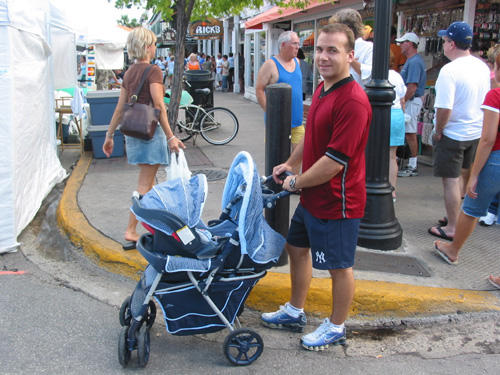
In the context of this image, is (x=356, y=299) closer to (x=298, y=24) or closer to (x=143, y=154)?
(x=143, y=154)

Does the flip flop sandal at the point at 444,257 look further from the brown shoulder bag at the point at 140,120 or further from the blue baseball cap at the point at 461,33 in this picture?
the brown shoulder bag at the point at 140,120

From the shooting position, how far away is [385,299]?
3.57m

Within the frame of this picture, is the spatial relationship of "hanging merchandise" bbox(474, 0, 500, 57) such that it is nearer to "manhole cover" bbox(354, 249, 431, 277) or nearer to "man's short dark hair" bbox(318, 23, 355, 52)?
"manhole cover" bbox(354, 249, 431, 277)

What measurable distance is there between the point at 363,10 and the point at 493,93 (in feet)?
25.5

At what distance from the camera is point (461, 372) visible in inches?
116

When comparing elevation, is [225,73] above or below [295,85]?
above

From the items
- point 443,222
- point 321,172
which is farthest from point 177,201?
point 443,222

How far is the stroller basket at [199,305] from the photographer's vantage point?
2855 mm

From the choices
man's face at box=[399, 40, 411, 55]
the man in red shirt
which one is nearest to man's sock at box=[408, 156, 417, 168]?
man's face at box=[399, 40, 411, 55]

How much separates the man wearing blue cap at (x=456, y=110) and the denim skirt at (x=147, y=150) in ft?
8.08

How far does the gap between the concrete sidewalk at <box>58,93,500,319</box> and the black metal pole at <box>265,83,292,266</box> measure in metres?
0.46

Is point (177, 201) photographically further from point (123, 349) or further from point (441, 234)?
point (441, 234)

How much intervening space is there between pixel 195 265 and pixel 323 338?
3.17ft

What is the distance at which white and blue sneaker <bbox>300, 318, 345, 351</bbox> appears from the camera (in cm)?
311
